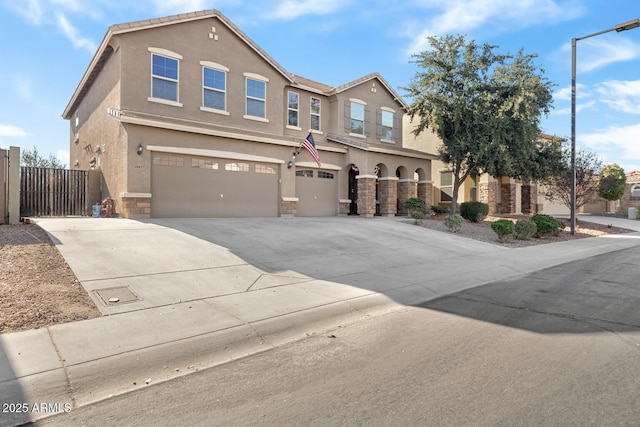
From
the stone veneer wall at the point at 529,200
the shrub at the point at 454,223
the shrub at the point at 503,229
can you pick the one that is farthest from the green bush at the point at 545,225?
the stone veneer wall at the point at 529,200

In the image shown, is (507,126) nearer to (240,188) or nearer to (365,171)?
(365,171)

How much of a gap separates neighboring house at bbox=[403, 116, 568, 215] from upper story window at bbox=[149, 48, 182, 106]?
673 inches

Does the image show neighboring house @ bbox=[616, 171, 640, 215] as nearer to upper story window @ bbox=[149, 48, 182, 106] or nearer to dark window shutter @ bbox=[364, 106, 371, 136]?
dark window shutter @ bbox=[364, 106, 371, 136]

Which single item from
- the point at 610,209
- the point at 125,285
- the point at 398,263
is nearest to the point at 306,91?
the point at 398,263

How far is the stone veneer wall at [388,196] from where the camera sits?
21875 millimetres

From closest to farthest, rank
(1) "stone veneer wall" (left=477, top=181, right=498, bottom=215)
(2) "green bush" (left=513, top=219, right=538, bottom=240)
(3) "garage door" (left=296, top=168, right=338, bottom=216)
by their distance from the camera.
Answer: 1. (2) "green bush" (left=513, top=219, right=538, bottom=240)
2. (3) "garage door" (left=296, top=168, right=338, bottom=216)
3. (1) "stone veneer wall" (left=477, top=181, right=498, bottom=215)

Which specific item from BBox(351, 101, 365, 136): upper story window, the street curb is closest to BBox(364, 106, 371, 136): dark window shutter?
BBox(351, 101, 365, 136): upper story window

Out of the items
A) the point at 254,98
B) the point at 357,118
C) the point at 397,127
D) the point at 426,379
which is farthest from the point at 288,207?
the point at 426,379

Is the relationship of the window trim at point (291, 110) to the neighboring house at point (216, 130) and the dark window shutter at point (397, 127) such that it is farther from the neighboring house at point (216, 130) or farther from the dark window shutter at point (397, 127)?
the dark window shutter at point (397, 127)

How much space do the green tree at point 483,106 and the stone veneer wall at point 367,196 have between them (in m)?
4.37

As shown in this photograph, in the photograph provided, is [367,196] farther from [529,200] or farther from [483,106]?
[529,200]

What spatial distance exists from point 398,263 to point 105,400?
7.54 metres

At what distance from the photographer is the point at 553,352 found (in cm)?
436

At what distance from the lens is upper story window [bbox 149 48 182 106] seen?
49.8 feet
